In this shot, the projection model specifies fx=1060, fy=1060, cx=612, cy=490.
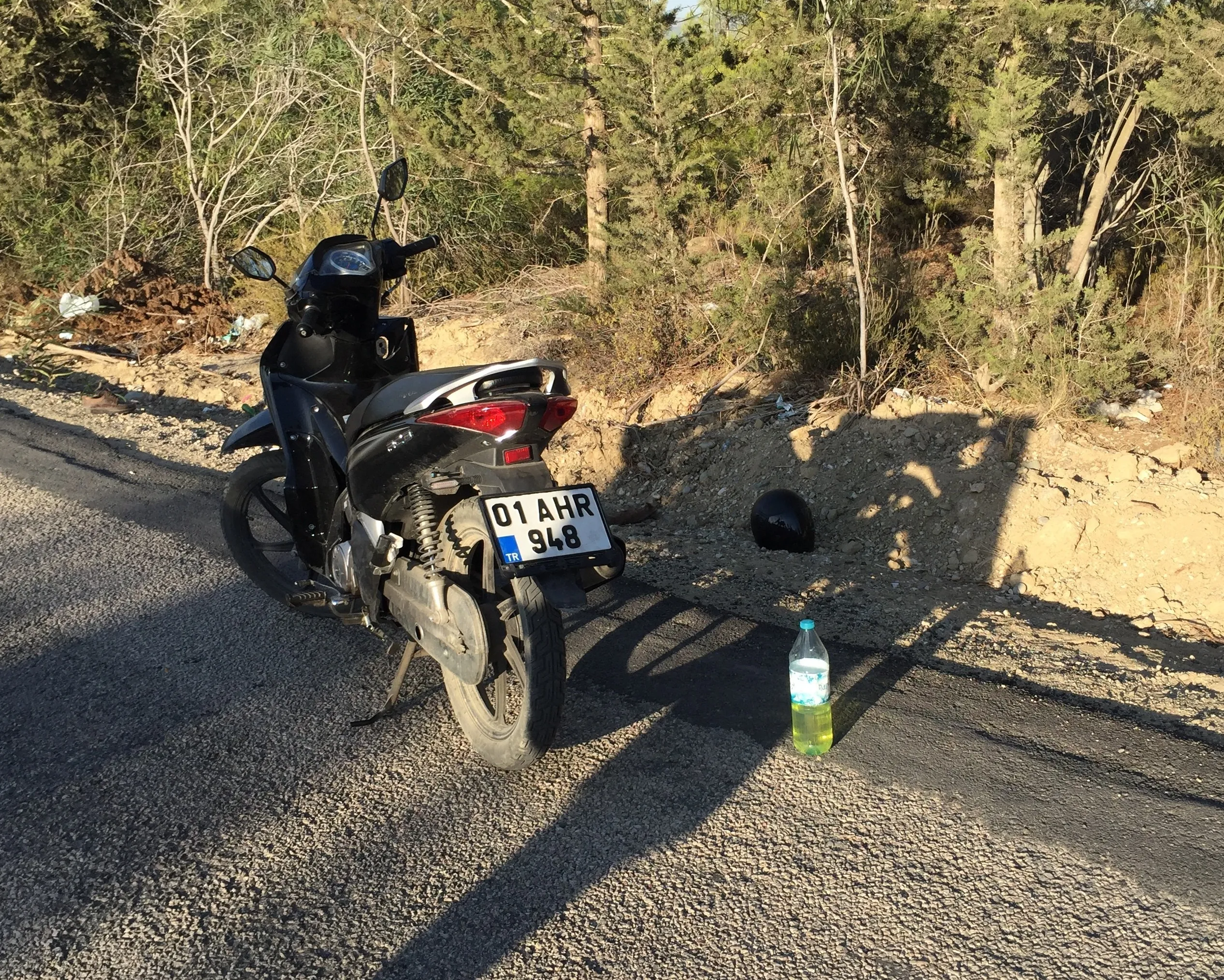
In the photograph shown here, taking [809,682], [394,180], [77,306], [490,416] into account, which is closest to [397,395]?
[490,416]

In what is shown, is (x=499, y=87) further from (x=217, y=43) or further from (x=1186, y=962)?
(x=1186, y=962)

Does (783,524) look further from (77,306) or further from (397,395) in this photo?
(77,306)

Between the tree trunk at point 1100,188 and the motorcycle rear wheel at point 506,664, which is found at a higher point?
the tree trunk at point 1100,188

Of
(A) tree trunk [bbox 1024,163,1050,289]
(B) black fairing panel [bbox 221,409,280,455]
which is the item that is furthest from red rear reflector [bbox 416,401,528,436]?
(A) tree trunk [bbox 1024,163,1050,289]

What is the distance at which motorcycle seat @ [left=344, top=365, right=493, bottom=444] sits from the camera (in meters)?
3.95

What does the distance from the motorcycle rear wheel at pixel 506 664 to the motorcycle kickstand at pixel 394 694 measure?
23 centimetres

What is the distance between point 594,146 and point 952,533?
6.54 m

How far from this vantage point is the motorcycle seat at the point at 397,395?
13.0 ft

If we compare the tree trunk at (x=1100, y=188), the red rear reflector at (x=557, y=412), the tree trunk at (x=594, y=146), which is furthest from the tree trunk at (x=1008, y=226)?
the red rear reflector at (x=557, y=412)

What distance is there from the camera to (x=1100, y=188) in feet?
27.1

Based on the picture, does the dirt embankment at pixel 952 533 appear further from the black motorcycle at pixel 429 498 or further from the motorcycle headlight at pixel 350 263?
the motorcycle headlight at pixel 350 263

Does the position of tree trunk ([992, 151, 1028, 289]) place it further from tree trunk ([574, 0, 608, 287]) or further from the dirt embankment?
tree trunk ([574, 0, 608, 287])

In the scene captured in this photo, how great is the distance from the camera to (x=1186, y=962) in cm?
272

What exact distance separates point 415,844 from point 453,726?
827 millimetres
